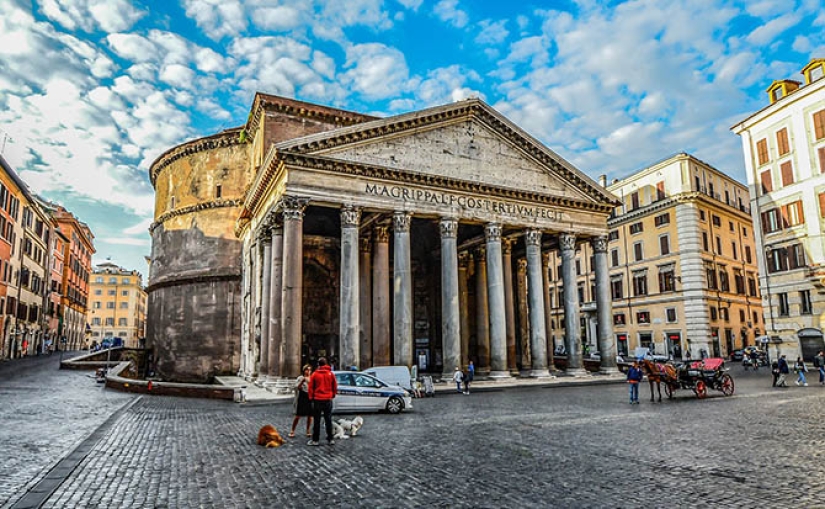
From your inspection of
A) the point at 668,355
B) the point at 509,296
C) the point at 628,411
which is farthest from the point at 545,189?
the point at 668,355

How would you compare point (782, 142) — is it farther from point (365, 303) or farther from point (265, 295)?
point (265, 295)

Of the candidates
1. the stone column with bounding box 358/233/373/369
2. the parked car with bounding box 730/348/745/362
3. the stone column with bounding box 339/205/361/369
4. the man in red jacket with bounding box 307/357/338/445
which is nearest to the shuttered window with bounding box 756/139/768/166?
the parked car with bounding box 730/348/745/362

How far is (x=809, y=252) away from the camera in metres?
28.3

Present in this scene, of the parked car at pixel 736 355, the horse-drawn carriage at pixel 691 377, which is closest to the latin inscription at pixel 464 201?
the horse-drawn carriage at pixel 691 377

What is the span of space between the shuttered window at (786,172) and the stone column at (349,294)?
25174mm

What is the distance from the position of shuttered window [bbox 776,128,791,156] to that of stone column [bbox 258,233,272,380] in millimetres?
29271

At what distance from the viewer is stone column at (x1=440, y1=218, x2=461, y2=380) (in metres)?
22.6

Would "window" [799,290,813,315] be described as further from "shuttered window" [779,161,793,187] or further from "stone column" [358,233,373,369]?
"stone column" [358,233,373,369]

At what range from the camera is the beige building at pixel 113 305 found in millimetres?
90938

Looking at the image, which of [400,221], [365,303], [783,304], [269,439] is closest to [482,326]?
[365,303]

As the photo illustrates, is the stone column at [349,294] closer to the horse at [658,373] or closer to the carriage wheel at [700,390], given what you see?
the horse at [658,373]

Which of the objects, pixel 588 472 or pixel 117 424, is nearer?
pixel 588 472

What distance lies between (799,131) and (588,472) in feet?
101

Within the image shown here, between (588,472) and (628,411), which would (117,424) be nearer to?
(588,472)
